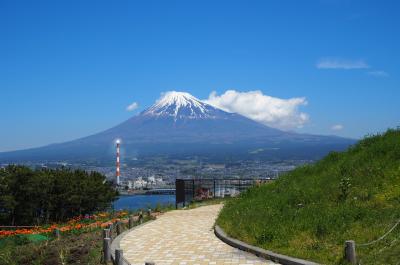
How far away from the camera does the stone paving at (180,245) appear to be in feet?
30.2

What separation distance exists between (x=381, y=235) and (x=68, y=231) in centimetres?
948

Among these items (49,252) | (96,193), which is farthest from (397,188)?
(96,193)

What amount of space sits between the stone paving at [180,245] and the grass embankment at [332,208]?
1.89ft

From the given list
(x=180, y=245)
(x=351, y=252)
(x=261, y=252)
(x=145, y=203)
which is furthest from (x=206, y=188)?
(x=351, y=252)

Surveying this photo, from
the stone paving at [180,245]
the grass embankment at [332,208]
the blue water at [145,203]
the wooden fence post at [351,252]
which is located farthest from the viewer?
the blue water at [145,203]

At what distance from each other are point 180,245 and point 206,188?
12205 mm

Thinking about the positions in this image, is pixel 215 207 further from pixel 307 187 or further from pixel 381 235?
pixel 381 235

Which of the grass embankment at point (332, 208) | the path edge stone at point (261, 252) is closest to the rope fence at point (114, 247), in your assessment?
the path edge stone at point (261, 252)

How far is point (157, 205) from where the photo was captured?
67.4 ft

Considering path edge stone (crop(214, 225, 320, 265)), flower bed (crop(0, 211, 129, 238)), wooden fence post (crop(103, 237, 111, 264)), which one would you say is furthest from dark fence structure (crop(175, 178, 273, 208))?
wooden fence post (crop(103, 237, 111, 264))

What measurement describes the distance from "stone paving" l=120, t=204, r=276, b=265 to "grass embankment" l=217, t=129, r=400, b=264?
0.58 m

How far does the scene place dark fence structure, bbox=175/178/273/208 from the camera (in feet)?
70.5

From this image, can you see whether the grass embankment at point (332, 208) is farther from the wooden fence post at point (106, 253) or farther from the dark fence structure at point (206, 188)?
the dark fence structure at point (206, 188)

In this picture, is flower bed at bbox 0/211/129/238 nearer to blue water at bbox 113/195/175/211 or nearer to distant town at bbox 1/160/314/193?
blue water at bbox 113/195/175/211
